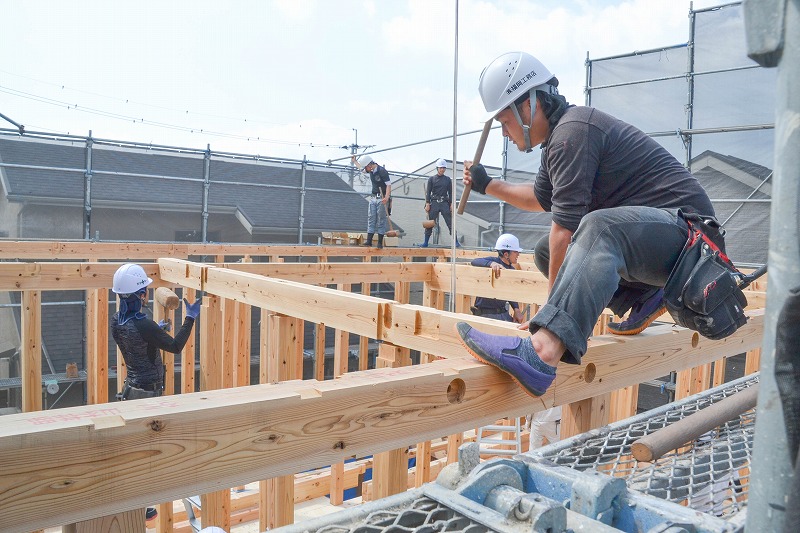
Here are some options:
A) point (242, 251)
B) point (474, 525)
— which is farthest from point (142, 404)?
point (242, 251)

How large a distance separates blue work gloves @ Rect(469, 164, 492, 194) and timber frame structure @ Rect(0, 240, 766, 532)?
0.66 meters

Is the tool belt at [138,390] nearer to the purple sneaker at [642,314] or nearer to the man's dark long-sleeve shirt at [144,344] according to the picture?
the man's dark long-sleeve shirt at [144,344]

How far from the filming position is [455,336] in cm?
290

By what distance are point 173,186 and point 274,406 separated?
706 inches

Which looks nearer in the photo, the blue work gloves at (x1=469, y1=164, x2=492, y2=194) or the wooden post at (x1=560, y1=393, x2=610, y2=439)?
the wooden post at (x1=560, y1=393, x2=610, y2=439)

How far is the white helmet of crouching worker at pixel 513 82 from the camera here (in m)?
2.64

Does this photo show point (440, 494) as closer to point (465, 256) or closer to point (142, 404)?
point (142, 404)

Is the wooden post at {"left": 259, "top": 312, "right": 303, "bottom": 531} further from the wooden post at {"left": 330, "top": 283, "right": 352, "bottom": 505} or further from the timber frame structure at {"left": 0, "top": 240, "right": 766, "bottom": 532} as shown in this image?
the wooden post at {"left": 330, "top": 283, "right": 352, "bottom": 505}

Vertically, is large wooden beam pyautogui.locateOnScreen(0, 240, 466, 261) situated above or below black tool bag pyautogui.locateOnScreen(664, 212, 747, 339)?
below

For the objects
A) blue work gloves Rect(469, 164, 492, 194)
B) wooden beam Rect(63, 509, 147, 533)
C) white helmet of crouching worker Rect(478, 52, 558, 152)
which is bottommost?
wooden beam Rect(63, 509, 147, 533)

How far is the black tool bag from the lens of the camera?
7.54 ft

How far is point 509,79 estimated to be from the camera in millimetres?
2637

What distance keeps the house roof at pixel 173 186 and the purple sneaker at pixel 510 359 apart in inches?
487

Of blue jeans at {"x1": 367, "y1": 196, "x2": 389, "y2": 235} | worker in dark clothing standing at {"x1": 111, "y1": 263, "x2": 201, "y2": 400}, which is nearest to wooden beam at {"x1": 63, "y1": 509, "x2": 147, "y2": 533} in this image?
worker in dark clothing standing at {"x1": 111, "y1": 263, "x2": 201, "y2": 400}
